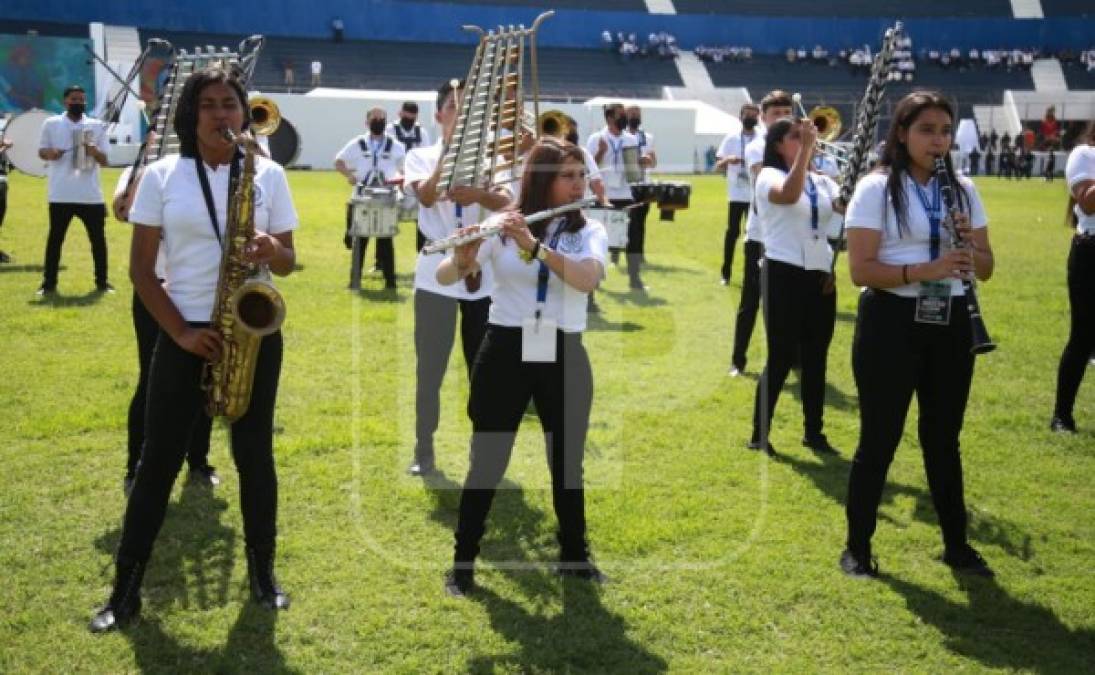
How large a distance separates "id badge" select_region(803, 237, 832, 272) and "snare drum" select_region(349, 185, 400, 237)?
6.57m

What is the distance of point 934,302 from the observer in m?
4.75

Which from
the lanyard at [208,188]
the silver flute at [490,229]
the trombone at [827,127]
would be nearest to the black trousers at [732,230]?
the trombone at [827,127]

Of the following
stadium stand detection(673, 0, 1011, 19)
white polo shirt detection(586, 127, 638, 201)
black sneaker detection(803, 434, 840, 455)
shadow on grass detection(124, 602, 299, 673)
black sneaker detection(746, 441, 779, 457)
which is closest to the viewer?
shadow on grass detection(124, 602, 299, 673)

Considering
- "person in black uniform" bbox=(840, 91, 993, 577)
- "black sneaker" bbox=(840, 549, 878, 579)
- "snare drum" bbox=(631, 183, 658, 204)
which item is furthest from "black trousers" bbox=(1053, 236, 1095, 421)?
"snare drum" bbox=(631, 183, 658, 204)

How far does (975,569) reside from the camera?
5141 mm

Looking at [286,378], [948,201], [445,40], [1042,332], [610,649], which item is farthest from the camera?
[445,40]

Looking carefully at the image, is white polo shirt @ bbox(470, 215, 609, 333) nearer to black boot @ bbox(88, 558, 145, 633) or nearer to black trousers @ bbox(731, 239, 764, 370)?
black boot @ bbox(88, 558, 145, 633)

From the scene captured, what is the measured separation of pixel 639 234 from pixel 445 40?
3881 cm

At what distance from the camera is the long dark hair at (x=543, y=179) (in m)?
4.62

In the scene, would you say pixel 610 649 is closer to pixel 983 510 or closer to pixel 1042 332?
pixel 983 510

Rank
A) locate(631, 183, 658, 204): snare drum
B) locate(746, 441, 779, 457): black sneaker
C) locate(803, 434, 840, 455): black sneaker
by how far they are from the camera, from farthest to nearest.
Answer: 1. locate(631, 183, 658, 204): snare drum
2. locate(803, 434, 840, 455): black sneaker
3. locate(746, 441, 779, 457): black sneaker

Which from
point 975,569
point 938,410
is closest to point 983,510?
point 975,569

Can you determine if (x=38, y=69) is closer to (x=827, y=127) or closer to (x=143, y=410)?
(x=827, y=127)

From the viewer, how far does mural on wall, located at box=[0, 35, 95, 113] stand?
39438mm
